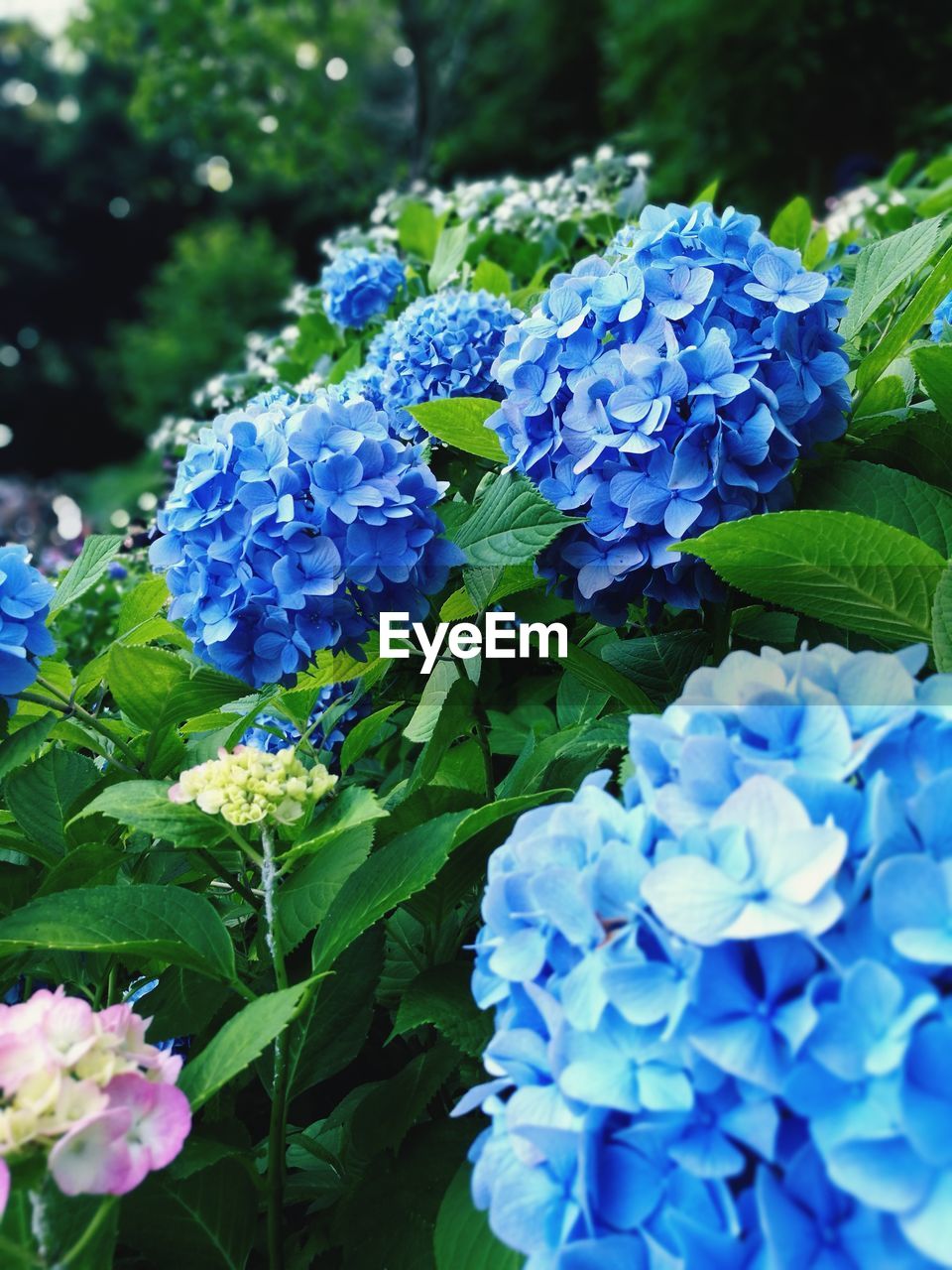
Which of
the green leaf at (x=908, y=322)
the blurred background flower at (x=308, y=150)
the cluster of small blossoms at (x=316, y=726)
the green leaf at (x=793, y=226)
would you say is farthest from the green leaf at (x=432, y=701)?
the blurred background flower at (x=308, y=150)

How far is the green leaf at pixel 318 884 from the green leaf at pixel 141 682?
0.26 meters

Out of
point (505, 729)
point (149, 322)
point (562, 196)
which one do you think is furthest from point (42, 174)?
point (505, 729)

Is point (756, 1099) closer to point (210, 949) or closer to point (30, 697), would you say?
point (210, 949)

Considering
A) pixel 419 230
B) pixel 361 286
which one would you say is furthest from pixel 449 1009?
pixel 419 230

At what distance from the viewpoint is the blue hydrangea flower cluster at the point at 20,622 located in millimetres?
885

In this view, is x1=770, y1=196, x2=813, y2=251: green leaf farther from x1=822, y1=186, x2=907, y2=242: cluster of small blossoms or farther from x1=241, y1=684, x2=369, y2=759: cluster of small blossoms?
x1=241, y1=684, x2=369, y2=759: cluster of small blossoms

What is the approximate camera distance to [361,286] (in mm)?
1852

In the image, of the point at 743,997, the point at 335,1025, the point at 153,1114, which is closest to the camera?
the point at 743,997

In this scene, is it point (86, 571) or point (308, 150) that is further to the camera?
point (308, 150)

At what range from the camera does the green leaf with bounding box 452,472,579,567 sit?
0.90 metres

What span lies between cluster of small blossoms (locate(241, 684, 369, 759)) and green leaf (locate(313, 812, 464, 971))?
1.36 ft


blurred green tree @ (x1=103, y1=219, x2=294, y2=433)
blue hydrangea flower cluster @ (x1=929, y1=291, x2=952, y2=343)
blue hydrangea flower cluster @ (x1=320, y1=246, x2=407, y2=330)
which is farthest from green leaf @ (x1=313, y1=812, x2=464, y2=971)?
blurred green tree @ (x1=103, y1=219, x2=294, y2=433)

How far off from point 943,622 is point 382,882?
15.9 inches

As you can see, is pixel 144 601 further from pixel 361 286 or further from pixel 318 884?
pixel 361 286
